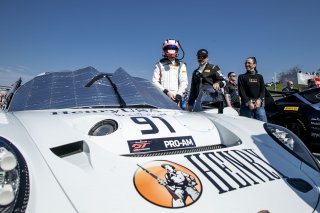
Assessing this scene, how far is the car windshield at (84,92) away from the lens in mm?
2145

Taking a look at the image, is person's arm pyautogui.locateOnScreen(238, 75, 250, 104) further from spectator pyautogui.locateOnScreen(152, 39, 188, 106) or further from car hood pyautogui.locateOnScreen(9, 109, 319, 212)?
car hood pyautogui.locateOnScreen(9, 109, 319, 212)

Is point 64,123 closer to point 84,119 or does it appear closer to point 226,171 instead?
point 84,119

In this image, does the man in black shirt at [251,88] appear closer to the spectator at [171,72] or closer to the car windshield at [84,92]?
the spectator at [171,72]

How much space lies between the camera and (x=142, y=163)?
137 centimetres

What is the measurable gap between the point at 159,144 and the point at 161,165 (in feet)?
0.66

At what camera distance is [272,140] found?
195 centimetres

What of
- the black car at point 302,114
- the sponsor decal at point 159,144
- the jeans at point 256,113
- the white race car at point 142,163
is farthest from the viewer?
the black car at point 302,114

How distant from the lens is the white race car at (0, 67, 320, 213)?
42.9 inches

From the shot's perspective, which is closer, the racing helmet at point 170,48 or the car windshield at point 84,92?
the car windshield at point 84,92

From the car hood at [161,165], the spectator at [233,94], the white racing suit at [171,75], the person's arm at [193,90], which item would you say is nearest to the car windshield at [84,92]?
the car hood at [161,165]

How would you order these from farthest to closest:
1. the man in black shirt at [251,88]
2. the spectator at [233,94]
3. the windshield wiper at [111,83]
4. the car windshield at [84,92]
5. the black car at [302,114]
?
the spectator at [233,94] → the black car at [302,114] → the man in black shirt at [251,88] → the windshield wiper at [111,83] → the car windshield at [84,92]

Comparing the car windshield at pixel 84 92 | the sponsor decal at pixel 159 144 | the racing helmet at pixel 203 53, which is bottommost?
the sponsor decal at pixel 159 144

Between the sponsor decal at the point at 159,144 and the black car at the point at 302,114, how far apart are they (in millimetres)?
3884

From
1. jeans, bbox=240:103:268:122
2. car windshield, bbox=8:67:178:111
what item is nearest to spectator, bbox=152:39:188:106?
jeans, bbox=240:103:268:122
